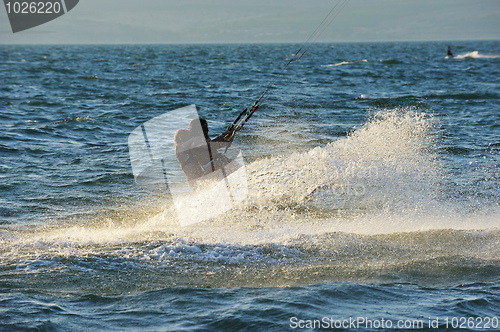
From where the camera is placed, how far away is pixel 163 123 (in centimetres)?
1397

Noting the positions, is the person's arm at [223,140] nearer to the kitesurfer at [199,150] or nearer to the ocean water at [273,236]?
the kitesurfer at [199,150]

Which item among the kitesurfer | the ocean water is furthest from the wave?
the kitesurfer

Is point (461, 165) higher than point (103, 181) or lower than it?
lower

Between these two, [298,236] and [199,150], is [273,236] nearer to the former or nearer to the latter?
[298,236]

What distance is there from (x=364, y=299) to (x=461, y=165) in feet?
21.4

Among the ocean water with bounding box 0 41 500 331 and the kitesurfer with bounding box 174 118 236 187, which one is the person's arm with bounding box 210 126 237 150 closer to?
the kitesurfer with bounding box 174 118 236 187

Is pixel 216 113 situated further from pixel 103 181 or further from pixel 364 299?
pixel 364 299

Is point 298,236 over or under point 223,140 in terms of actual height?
under

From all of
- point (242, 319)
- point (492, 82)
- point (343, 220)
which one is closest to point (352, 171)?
point (343, 220)

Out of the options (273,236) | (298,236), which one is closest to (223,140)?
(273,236)

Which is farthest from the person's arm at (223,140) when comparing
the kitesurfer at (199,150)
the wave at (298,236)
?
the wave at (298,236)

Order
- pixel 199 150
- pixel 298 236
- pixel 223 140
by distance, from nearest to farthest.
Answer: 1. pixel 298 236
2. pixel 199 150
3. pixel 223 140

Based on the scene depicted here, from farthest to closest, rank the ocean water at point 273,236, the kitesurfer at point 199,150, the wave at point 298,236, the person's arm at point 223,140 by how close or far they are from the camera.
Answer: the person's arm at point 223,140 → the kitesurfer at point 199,150 → the wave at point 298,236 → the ocean water at point 273,236

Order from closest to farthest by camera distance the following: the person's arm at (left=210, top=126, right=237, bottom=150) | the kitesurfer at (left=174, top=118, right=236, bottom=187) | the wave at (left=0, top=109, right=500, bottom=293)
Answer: the wave at (left=0, top=109, right=500, bottom=293), the kitesurfer at (left=174, top=118, right=236, bottom=187), the person's arm at (left=210, top=126, right=237, bottom=150)
